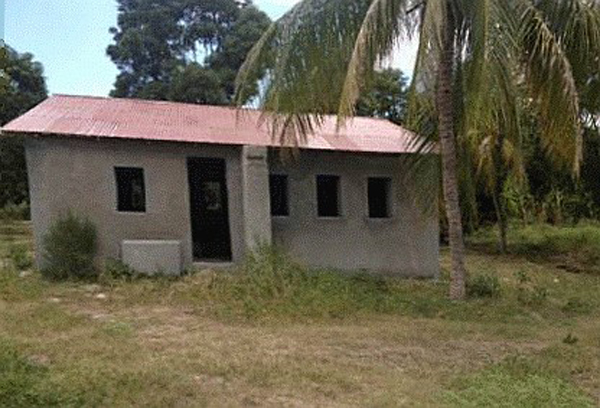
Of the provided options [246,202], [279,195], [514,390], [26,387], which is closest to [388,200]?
[279,195]

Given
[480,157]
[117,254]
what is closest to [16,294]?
[117,254]

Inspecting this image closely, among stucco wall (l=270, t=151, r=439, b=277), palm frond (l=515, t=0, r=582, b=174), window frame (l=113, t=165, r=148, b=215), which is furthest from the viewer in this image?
stucco wall (l=270, t=151, r=439, b=277)

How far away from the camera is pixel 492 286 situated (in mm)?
10797

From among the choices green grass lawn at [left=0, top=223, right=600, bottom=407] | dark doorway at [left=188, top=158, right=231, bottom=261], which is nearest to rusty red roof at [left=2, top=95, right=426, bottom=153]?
dark doorway at [left=188, top=158, right=231, bottom=261]

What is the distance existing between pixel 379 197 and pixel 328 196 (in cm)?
115

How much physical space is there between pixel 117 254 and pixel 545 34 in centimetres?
778

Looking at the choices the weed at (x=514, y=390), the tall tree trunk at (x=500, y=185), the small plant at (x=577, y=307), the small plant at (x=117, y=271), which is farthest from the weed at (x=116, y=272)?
the tall tree trunk at (x=500, y=185)

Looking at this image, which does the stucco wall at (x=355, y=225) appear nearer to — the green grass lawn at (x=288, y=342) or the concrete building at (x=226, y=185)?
the concrete building at (x=226, y=185)

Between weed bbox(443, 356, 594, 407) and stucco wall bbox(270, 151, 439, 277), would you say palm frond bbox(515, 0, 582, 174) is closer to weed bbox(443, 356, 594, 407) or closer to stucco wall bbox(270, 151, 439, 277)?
stucco wall bbox(270, 151, 439, 277)

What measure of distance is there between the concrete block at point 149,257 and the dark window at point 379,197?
436 centimetres

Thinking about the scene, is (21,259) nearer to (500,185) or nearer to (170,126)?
(170,126)

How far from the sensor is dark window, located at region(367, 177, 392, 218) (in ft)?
42.5

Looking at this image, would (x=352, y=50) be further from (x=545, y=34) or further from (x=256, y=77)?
(x=545, y=34)

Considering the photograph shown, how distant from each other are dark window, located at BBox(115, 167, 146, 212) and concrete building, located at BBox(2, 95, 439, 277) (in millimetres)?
22
